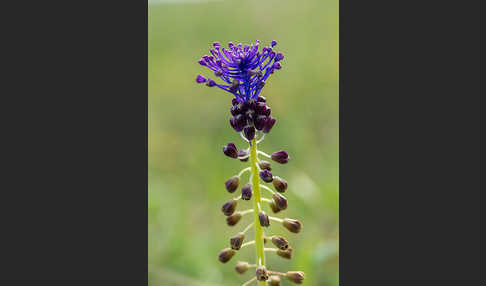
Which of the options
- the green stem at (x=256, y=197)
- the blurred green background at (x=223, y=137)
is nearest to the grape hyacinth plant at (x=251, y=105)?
the green stem at (x=256, y=197)

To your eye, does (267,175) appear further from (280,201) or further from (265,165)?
(280,201)

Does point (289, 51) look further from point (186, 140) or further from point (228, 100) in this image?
point (186, 140)

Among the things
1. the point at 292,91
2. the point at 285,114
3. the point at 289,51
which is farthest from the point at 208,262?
the point at 289,51

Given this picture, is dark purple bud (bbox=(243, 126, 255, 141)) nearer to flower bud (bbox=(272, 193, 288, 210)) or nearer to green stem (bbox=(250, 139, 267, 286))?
green stem (bbox=(250, 139, 267, 286))

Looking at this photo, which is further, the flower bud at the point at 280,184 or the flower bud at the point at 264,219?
the flower bud at the point at 280,184

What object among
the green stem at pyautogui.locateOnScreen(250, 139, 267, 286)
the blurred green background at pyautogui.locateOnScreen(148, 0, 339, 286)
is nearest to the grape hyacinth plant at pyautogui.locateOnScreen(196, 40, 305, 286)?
the green stem at pyautogui.locateOnScreen(250, 139, 267, 286)

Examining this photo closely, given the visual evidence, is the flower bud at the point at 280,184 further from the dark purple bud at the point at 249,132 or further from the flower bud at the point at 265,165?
the dark purple bud at the point at 249,132
